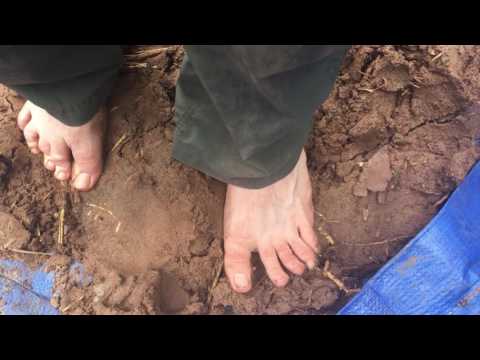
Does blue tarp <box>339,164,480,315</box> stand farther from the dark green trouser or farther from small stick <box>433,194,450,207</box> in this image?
the dark green trouser

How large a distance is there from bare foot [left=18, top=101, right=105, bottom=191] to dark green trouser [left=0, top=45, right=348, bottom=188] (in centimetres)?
10

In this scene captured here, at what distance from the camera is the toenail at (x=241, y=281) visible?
1.29 meters

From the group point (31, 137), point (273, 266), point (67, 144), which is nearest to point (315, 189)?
point (273, 266)

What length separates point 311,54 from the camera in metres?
0.73

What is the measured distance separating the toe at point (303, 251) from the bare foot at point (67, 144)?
2.08 feet

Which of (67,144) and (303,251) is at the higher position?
(67,144)

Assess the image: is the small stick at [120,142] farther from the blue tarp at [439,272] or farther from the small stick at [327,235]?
the blue tarp at [439,272]

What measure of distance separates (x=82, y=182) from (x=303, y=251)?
0.70 m

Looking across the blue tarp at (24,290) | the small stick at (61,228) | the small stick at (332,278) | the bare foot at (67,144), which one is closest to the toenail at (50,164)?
the bare foot at (67,144)

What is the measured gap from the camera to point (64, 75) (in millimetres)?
1011

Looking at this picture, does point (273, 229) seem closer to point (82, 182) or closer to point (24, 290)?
point (82, 182)

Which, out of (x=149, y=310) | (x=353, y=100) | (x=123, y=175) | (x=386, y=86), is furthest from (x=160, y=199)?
(x=386, y=86)
